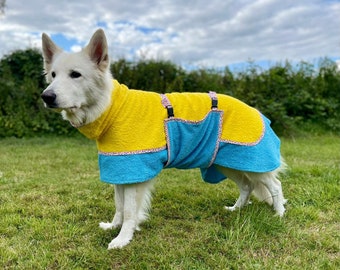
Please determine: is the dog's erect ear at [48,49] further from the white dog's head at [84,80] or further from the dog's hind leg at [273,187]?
the dog's hind leg at [273,187]

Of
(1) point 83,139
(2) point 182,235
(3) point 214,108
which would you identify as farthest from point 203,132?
(1) point 83,139

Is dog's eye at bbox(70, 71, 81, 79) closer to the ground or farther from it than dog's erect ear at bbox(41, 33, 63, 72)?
closer to the ground

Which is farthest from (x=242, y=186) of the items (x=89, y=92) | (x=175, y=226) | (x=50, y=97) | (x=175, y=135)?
(x=50, y=97)

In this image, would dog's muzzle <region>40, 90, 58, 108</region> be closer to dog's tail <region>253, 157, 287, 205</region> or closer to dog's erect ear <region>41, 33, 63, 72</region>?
dog's erect ear <region>41, 33, 63, 72</region>

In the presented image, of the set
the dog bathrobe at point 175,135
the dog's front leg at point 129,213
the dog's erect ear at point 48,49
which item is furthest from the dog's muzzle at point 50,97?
the dog's front leg at point 129,213

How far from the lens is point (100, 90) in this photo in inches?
124

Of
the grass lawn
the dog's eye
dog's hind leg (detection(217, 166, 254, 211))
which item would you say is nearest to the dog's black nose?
the dog's eye

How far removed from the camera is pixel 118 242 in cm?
313

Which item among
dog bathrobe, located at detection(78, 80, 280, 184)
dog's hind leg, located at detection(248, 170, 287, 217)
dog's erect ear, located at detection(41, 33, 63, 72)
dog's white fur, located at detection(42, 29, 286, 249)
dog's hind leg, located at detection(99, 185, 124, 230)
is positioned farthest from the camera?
dog's hind leg, located at detection(248, 170, 287, 217)

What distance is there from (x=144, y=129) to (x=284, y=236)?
156 cm

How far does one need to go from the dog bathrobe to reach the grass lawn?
22.7 inches

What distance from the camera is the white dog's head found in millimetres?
3020

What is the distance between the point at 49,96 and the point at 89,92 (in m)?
0.36

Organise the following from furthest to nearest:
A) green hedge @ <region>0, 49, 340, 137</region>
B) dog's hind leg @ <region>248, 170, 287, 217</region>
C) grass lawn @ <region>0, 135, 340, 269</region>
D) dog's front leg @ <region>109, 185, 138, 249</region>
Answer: green hedge @ <region>0, 49, 340, 137</region> → dog's hind leg @ <region>248, 170, 287, 217</region> → dog's front leg @ <region>109, 185, 138, 249</region> → grass lawn @ <region>0, 135, 340, 269</region>
